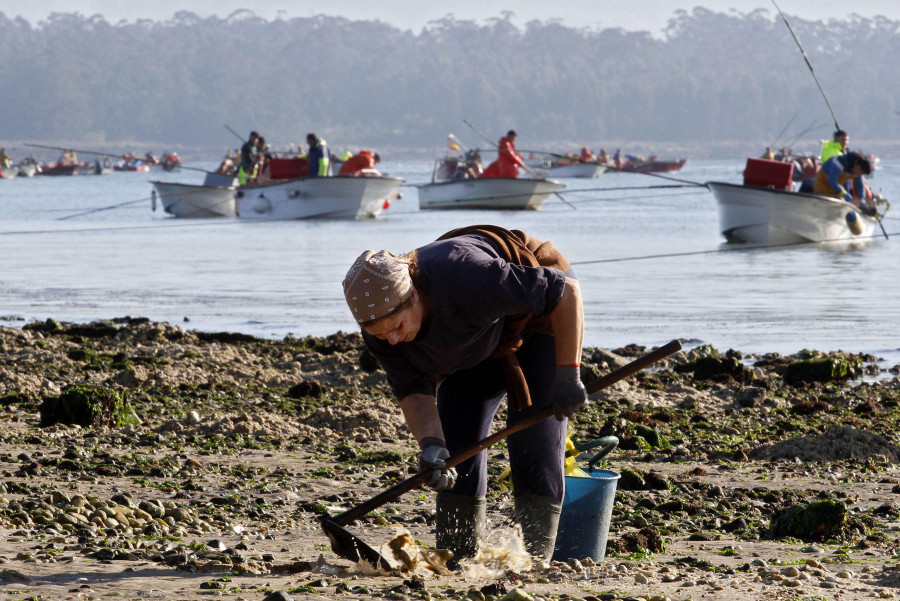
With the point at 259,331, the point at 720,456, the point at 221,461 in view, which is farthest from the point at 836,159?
the point at 221,461

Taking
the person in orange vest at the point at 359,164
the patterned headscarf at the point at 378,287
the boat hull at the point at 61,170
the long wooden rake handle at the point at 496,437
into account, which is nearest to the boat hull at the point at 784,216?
the person in orange vest at the point at 359,164

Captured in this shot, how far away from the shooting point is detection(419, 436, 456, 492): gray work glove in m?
3.76

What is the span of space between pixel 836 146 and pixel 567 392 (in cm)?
1597

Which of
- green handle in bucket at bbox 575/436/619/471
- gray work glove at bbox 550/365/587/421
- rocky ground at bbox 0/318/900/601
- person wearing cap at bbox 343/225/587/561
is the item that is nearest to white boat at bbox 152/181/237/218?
rocky ground at bbox 0/318/900/601

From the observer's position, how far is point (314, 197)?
27328mm

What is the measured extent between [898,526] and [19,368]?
5822mm

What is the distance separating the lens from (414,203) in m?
41.3

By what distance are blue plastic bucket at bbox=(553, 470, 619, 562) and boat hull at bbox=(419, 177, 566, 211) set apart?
26.5 metres

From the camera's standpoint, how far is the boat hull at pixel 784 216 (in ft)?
62.2

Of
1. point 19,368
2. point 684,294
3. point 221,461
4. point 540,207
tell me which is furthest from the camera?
point 540,207

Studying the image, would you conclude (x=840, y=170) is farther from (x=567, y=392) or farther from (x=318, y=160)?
(x=567, y=392)

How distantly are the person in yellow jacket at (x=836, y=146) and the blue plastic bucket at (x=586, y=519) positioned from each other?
14619 millimetres

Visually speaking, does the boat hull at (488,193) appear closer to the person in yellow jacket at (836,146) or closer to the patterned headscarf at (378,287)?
the person in yellow jacket at (836,146)

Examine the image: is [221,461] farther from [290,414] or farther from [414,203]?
[414,203]
